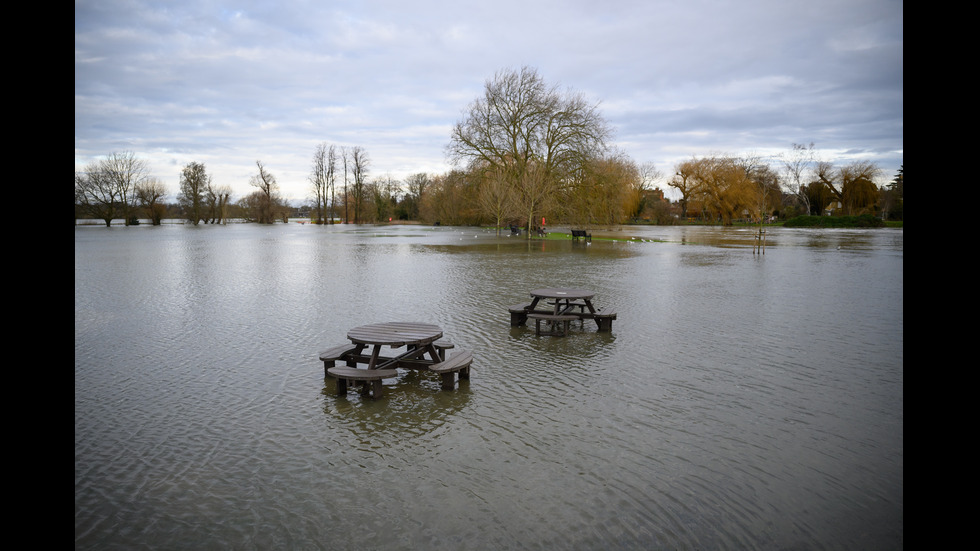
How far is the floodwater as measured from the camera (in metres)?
3.47

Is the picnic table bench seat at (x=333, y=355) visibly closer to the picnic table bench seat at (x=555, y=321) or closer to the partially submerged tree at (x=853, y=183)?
the picnic table bench seat at (x=555, y=321)

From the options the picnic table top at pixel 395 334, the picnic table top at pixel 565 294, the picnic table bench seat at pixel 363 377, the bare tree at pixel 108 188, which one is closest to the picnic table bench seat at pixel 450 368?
the picnic table top at pixel 395 334

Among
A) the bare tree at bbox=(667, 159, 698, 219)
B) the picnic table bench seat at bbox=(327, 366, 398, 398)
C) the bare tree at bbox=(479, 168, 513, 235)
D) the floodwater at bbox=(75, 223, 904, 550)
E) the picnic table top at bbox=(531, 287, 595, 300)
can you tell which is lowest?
the floodwater at bbox=(75, 223, 904, 550)

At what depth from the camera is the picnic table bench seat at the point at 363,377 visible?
5.64 metres

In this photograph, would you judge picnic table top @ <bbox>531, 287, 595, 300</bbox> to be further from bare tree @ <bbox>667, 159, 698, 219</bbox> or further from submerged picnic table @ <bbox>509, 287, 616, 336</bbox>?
bare tree @ <bbox>667, 159, 698, 219</bbox>

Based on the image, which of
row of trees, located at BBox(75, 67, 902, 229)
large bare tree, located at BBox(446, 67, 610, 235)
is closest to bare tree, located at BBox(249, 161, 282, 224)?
row of trees, located at BBox(75, 67, 902, 229)

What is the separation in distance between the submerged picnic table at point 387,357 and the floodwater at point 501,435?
0.65 ft

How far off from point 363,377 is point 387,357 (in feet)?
3.72

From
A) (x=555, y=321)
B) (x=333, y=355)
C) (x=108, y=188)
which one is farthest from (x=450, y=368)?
(x=108, y=188)

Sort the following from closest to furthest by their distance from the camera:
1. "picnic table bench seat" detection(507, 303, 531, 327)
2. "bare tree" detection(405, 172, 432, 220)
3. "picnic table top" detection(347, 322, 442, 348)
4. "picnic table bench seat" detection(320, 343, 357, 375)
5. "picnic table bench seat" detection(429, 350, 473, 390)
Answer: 1. "picnic table bench seat" detection(429, 350, 473, 390)
2. "picnic table top" detection(347, 322, 442, 348)
3. "picnic table bench seat" detection(320, 343, 357, 375)
4. "picnic table bench seat" detection(507, 303, 531, 327)
5. "bare tree" detection(405, 172, 432, 220)

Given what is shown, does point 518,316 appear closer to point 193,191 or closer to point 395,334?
point 395,334

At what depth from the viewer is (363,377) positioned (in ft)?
18.5

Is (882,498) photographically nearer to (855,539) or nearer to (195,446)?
(855,539)
